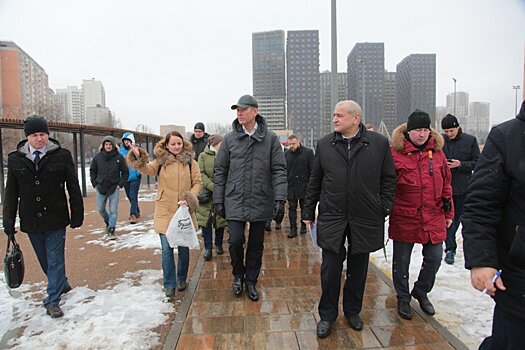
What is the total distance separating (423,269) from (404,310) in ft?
1.50

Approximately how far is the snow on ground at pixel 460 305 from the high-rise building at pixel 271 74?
1315 inches

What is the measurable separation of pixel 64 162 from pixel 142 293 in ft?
5.66

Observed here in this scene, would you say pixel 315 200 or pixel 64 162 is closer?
pixel 315 200

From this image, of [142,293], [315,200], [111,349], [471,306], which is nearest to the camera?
[111,349]

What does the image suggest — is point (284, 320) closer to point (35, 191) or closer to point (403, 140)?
point (403, 140)

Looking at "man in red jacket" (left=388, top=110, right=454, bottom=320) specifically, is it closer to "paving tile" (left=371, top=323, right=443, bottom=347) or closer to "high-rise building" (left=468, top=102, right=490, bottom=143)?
"paving tile" (left=371, top=323, right=443, bottom=347)

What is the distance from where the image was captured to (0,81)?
53969 millimetres

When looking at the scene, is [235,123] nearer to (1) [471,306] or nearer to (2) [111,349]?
(2) [111,349]

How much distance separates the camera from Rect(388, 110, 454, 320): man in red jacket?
3633mm

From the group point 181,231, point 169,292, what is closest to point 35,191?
point 181,231

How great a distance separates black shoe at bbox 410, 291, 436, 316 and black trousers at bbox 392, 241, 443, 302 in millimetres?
42

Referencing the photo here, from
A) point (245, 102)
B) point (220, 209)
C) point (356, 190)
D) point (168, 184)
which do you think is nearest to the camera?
point (356, 190)

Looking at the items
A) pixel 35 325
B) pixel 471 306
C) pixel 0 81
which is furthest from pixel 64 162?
pixel 0 81

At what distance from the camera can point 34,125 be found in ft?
12.4
